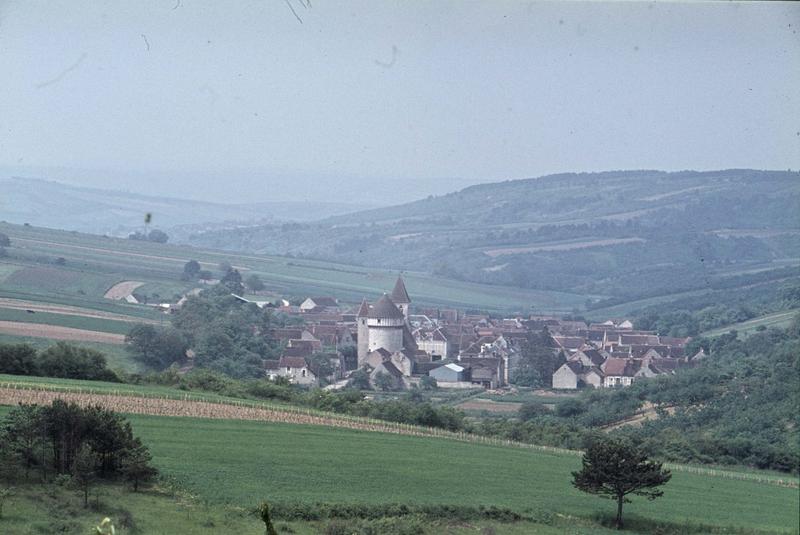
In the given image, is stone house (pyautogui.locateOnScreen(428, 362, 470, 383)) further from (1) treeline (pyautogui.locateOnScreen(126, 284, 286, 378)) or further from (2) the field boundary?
(2) the field boundary

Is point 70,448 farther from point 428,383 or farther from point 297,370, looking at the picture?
point 428,383

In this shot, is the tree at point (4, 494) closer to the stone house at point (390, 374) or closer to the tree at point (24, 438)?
the tree at point (24, 438)

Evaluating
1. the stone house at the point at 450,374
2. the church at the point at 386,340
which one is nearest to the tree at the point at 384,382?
the church at the point at 386,340

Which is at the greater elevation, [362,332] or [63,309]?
[63,309]

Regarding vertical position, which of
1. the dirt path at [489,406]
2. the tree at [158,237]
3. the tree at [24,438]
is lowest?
the dirt path at [489,406]

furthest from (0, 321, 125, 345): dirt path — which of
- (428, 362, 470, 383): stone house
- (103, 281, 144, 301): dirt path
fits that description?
(428, 362, 470, 383): stone house

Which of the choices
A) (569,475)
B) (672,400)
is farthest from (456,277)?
(569,475)

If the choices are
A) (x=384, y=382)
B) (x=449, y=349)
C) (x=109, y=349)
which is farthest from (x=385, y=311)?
(x=109, y=349)
